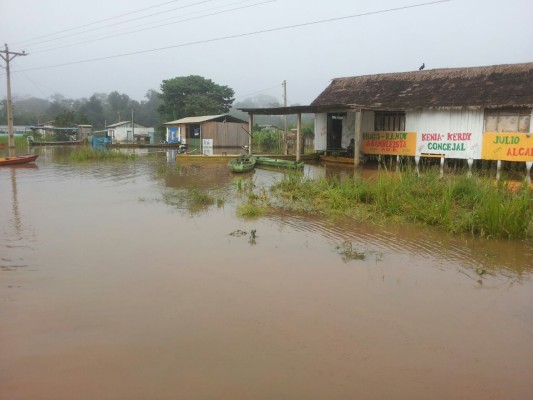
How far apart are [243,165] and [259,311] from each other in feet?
44.3

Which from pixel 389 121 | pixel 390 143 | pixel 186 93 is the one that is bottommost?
pixel 390 143

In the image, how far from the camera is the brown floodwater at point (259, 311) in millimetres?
3914

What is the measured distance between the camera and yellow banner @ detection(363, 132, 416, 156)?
742 inches

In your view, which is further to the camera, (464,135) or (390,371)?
(464,135)

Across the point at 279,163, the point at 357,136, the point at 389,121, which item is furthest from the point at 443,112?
the point at 279,163

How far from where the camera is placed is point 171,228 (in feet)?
30.5

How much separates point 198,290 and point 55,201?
327 inches

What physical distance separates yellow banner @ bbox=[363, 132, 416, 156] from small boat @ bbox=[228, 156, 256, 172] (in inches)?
208

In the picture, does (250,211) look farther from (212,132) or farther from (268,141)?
(212,132)

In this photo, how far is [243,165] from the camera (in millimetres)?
18516

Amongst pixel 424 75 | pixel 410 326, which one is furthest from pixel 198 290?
pixel 424 75

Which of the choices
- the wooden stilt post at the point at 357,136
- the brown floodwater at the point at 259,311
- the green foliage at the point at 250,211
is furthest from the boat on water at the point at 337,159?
the brown floodwater at the point at 259,311

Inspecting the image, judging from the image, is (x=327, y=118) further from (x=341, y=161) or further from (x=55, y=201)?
(x=55, y=201)

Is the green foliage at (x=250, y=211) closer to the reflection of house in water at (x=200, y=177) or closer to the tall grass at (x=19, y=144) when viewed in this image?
the reflection of house in water at (x=200, y=177)
